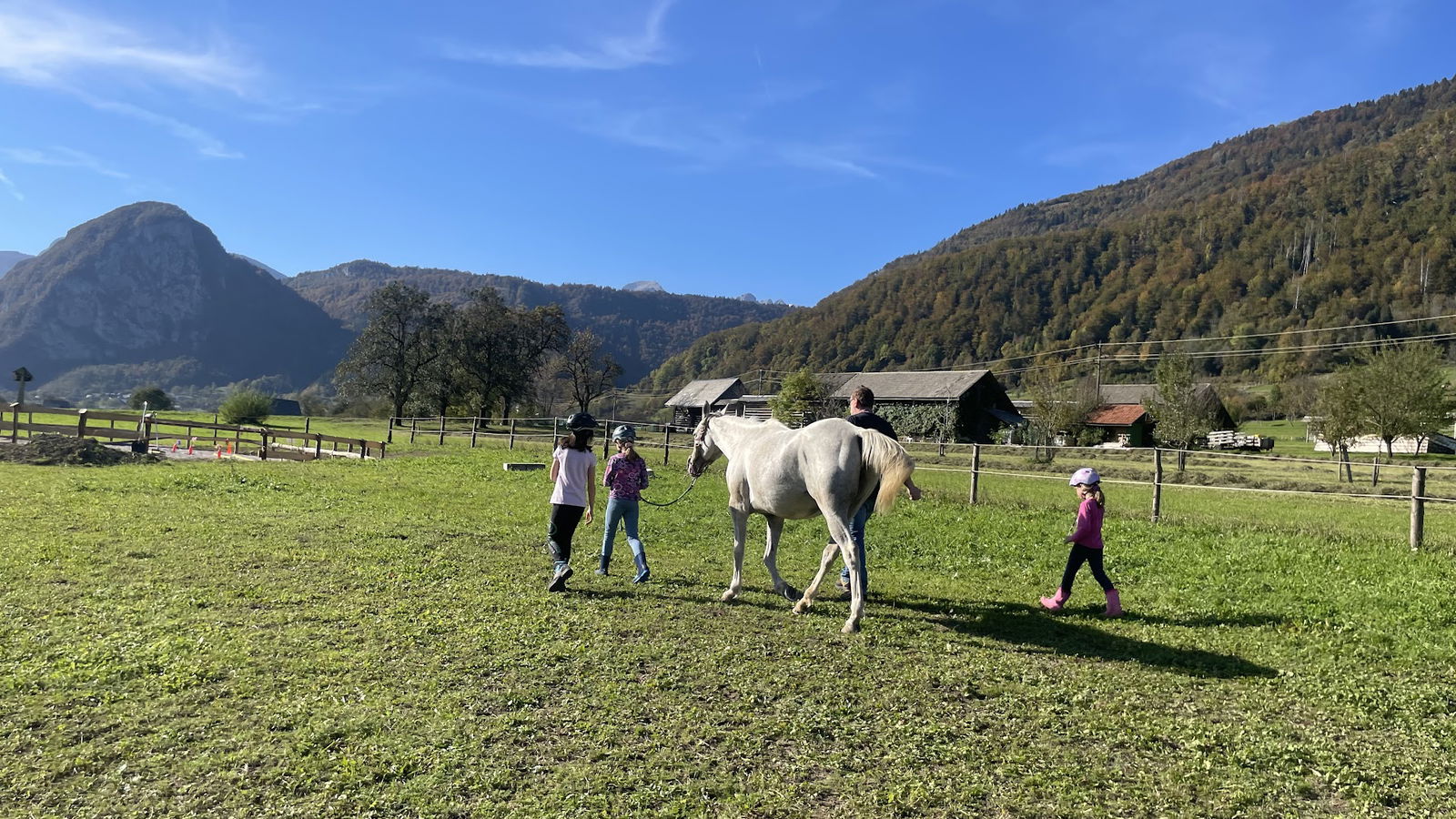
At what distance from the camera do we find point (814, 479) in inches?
261

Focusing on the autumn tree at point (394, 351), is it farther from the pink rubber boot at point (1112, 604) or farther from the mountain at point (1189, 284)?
the mountain at point (1189, 284)

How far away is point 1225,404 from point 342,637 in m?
82.4

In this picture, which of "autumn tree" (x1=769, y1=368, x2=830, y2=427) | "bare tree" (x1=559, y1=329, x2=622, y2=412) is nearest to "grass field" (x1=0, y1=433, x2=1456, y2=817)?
"autumn tree" (x1=769, y1=368, x2=830, y2=427)

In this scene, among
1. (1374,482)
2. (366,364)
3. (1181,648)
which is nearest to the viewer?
(1181,648)

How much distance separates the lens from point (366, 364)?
60.7 meters

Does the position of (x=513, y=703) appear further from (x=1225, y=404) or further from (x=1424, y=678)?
(x=1225, y=404)

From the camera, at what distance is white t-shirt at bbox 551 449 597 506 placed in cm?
732

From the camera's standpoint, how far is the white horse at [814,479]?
631cm

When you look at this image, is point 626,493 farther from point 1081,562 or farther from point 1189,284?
point 1189,284

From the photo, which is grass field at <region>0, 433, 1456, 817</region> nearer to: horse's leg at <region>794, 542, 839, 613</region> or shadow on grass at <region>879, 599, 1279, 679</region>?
shadow on grass at <region>879, 599, 1279, 679</region>

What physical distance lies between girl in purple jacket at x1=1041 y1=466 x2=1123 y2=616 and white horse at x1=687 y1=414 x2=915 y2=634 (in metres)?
2.23

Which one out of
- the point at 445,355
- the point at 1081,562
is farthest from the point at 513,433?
the point at 445,355

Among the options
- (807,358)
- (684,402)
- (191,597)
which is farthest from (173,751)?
(807,358)

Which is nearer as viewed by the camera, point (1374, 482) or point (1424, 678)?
point (1424, 678)
